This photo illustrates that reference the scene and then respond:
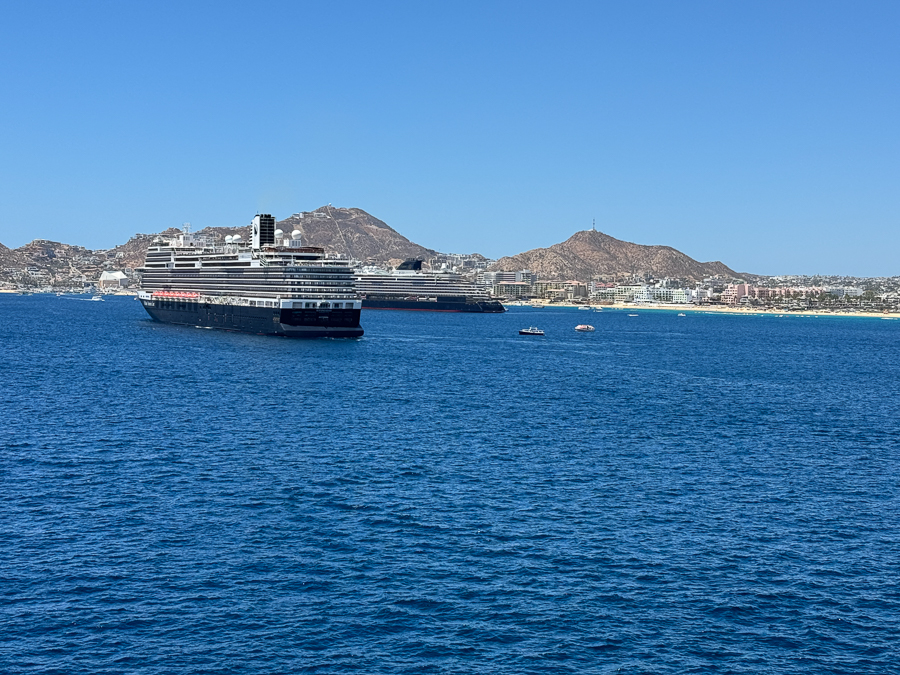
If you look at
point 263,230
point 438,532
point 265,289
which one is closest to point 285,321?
point 265,289

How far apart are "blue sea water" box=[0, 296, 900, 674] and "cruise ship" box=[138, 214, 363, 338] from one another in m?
46.2

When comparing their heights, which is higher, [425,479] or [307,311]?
[307,311]

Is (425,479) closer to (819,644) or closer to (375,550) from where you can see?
(375,550)

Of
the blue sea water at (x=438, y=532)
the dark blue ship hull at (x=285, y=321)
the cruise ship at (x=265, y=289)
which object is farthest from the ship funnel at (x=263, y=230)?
the blue sea water at (x=438, y=532)

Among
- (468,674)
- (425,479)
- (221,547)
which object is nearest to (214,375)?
(425,479)

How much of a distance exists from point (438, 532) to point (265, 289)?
94130 mm

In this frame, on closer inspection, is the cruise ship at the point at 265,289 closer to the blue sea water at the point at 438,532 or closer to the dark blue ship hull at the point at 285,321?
the dark blue ship hull at the point at 285,321

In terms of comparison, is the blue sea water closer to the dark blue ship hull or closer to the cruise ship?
the dark blue ship hull

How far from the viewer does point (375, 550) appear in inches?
1265

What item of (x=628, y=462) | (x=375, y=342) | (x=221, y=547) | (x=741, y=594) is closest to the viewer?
(x=741, y=594)

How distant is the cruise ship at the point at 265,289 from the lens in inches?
4710

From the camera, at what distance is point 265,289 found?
123562 millimetres

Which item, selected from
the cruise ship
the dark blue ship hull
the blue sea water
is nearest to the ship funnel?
the cruise ship

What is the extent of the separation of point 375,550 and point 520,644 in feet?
29.0
